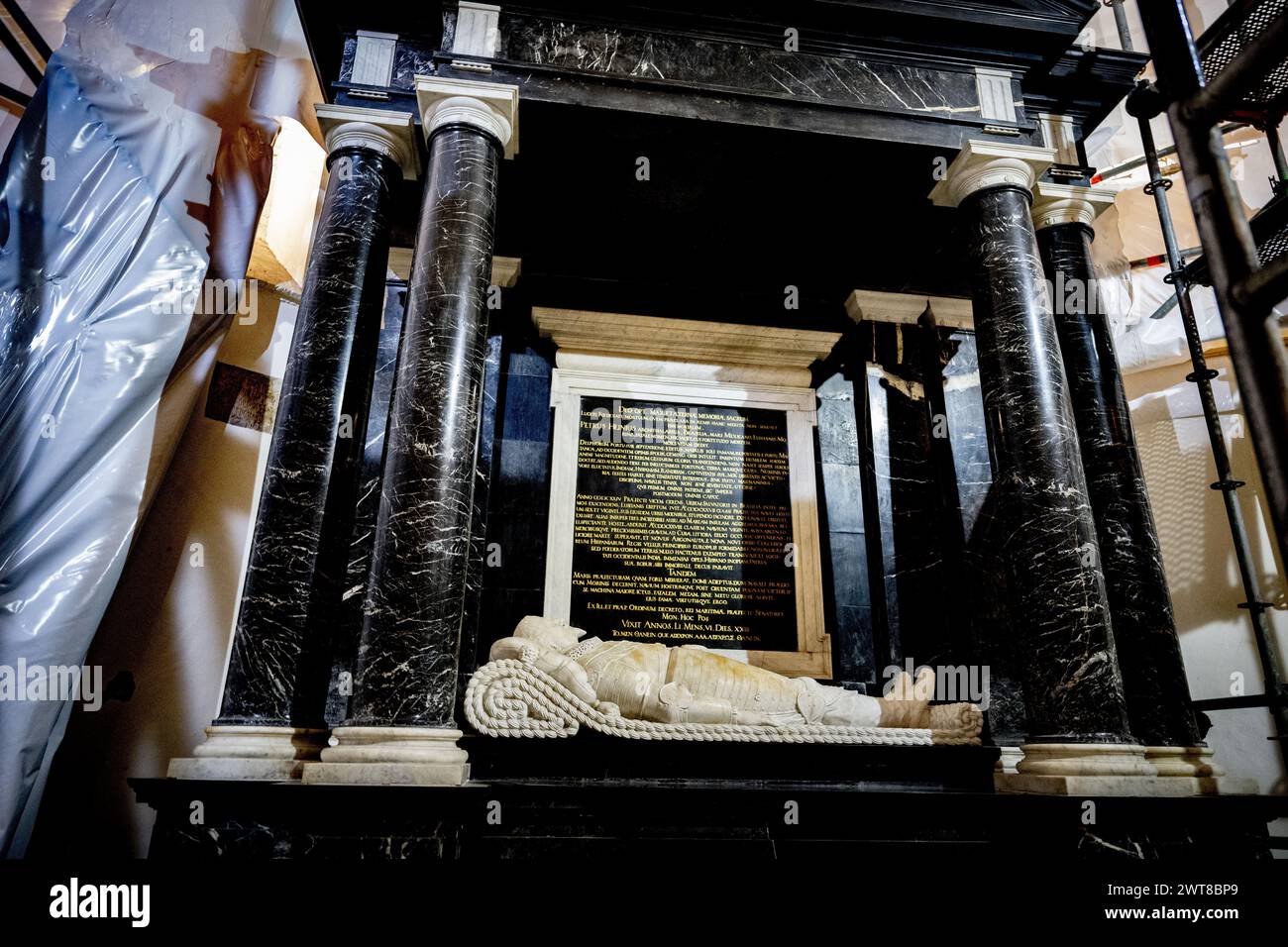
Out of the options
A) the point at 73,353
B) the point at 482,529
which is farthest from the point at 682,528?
the point at 73,353

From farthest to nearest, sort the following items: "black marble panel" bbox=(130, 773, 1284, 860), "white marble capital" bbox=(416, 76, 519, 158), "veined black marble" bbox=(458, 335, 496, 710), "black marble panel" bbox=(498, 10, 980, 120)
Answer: "veined black marble" bbox=(458, 335, 496, 710)
"black marble panel" bbox=(498, 10, 980, 120)
"white marble capital" bbox=(416, 76, 519, 158)
"black marble panel" bbox=(130, 773, 1284, 860)

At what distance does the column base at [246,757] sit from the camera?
147 inches

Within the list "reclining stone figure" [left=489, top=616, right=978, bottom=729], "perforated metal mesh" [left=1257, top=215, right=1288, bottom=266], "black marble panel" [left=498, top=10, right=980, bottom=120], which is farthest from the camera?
"black marble panel" [left=498, top=10, right=980, bottom=120]

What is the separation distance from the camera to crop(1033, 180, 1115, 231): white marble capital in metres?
5.53

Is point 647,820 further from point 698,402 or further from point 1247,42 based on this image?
point 1247,42

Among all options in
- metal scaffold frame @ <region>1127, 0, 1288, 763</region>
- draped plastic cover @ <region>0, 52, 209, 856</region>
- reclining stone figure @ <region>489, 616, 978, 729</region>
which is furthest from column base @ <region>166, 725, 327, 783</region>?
metal scaffold frame @ <region>1127, 0, 1288, 763</region>

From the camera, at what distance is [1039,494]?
4.43 meters

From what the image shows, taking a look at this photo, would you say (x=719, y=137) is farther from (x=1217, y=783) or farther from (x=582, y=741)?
(x=1217, y=783)

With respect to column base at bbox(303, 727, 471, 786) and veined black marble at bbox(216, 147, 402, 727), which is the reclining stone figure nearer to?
column base at bbox(303, 727, 471, 786)

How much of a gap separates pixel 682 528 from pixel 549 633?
167cm

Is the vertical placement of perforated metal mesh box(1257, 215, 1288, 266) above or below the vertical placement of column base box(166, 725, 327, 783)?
above

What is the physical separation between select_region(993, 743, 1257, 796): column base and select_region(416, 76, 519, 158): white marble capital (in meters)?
4.82

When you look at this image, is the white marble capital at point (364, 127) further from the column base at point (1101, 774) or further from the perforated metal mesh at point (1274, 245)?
the column base at point (1101, 774)
